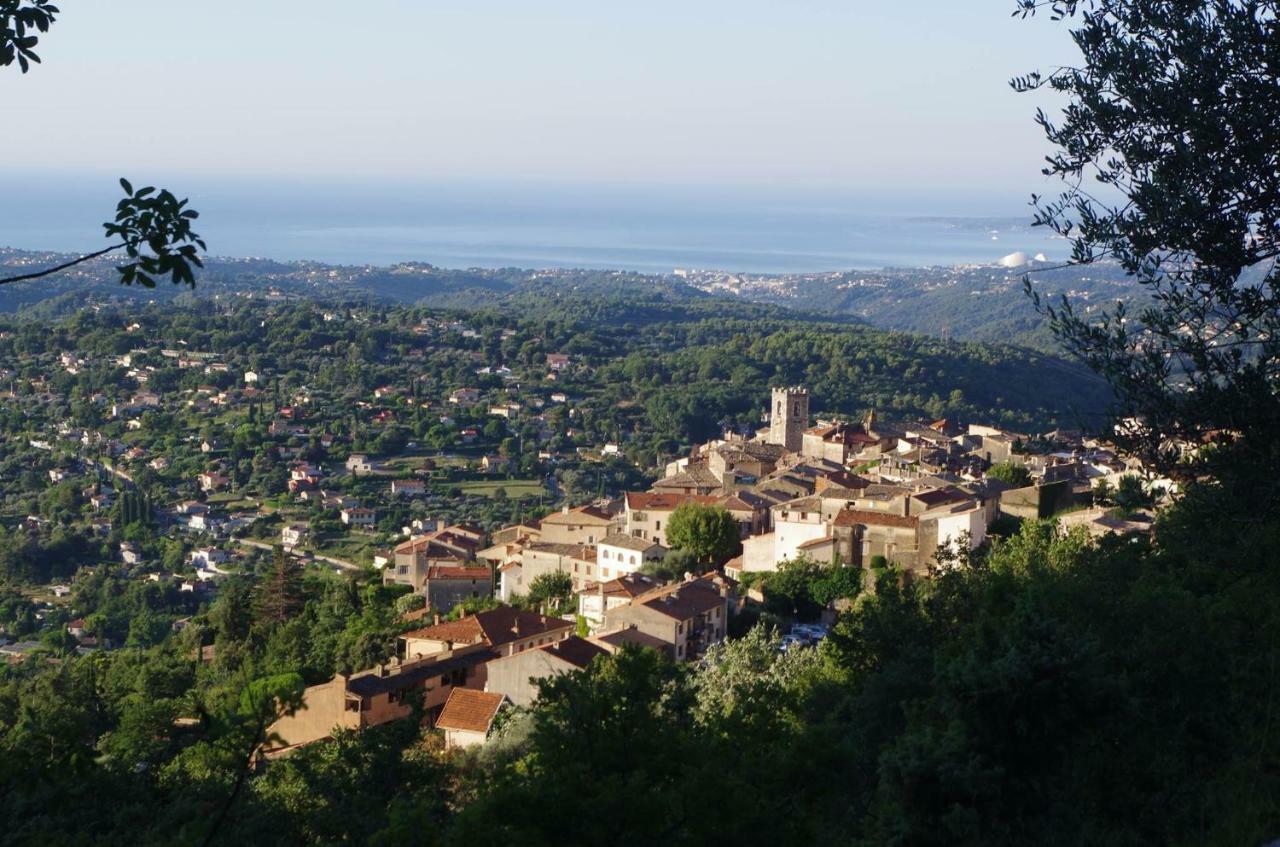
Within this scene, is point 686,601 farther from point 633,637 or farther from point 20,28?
point 20,28

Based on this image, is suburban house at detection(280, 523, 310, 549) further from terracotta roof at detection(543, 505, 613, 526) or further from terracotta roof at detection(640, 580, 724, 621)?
terracotta roof at detection(640, 580, 724, 621)

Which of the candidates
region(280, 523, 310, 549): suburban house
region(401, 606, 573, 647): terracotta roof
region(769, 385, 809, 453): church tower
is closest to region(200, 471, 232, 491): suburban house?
region(280, 523, 310, 549): suburban house

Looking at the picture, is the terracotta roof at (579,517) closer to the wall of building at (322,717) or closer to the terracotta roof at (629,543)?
the terracotta roof at (629,543)

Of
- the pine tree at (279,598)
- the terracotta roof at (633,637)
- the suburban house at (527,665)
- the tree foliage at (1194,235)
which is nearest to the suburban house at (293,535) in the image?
the pine tree at (279,598)

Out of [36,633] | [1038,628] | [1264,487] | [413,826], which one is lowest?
[36,633]

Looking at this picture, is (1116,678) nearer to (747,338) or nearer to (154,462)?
(154,462)

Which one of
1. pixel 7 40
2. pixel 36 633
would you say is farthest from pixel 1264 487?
pixel 36 633
